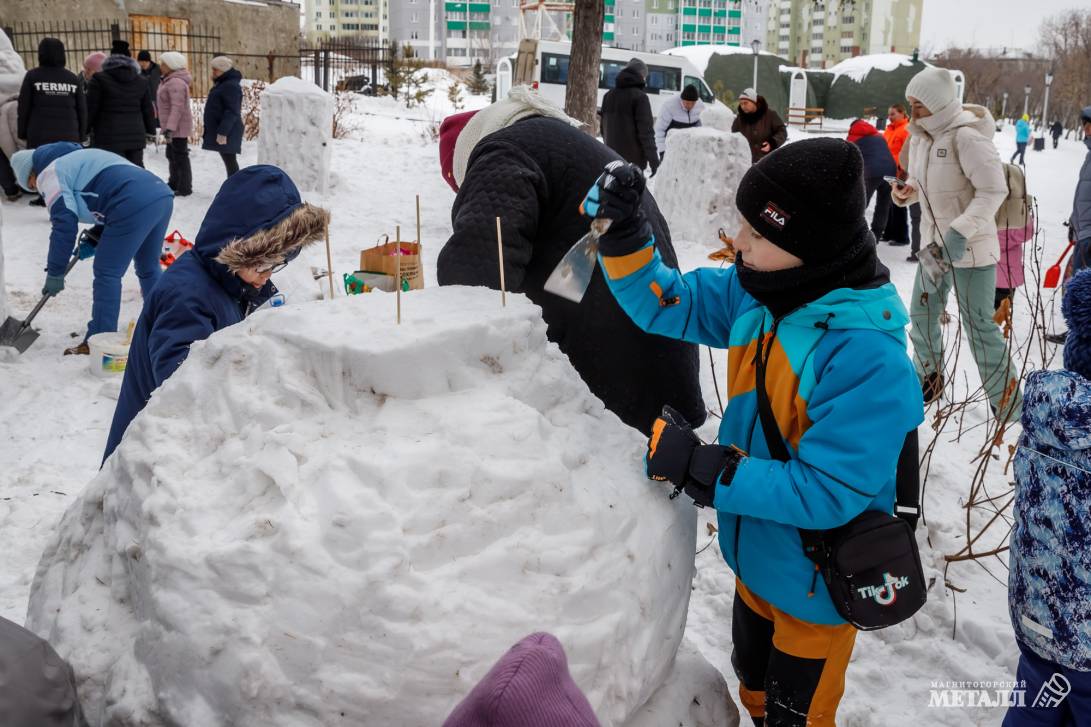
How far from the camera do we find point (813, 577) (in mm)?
1832

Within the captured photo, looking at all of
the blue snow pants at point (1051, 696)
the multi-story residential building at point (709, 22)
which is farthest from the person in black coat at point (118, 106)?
the multi-story residential building at point (709, 22)

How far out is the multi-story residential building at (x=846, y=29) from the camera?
6806 cm

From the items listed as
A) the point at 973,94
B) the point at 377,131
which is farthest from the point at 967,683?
the point at 973,94

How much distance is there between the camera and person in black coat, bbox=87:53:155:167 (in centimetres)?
894

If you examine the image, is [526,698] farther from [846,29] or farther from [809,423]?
[846,29]

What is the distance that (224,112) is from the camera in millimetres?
9867

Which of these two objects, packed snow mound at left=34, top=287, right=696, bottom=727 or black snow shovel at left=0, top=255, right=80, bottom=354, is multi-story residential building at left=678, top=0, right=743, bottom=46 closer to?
black snow shovel at left=0, top=255, right=80, bottom=354

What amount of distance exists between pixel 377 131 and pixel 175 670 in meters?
14.0

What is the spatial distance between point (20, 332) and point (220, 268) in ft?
13.9

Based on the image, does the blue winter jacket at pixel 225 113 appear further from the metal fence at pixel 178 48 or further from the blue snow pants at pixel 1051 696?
Answer: the blue snow pants at pixel 1051 696

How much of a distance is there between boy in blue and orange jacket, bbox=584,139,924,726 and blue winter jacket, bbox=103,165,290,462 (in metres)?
1.14

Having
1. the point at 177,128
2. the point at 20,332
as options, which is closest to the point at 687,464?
the point at 20,332

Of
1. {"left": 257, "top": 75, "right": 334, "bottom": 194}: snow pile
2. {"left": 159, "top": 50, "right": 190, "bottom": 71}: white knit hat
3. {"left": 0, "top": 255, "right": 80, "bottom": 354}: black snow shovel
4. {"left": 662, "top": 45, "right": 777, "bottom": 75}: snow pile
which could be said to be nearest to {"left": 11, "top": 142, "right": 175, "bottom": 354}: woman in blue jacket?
{"left": 0, "top": 255, "right": 80, "bottom": 354}: black snow shovel

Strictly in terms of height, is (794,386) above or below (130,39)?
below
